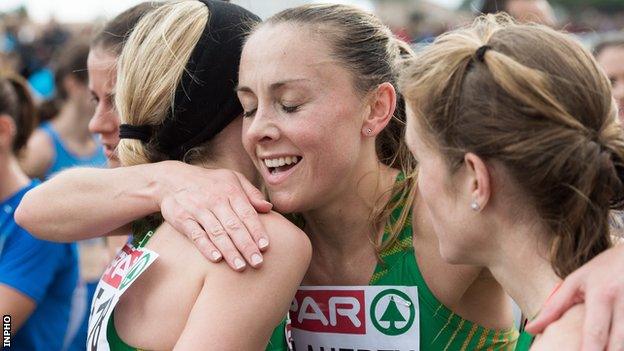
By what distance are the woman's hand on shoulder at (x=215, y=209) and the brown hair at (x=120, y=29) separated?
83 centimetres

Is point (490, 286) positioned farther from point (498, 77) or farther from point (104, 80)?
point (104, 80)

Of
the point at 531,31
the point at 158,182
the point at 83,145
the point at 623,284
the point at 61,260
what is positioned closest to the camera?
the point at 623,284

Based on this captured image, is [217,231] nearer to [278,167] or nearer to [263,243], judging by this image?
[263,243]

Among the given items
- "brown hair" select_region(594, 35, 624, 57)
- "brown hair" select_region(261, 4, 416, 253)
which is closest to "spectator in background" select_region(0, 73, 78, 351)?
"brown hair" select_region(261, 4, 416, 253)

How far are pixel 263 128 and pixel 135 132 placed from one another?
1.33 feet

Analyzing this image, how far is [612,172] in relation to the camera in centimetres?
177

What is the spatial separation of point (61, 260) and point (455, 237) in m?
2.27

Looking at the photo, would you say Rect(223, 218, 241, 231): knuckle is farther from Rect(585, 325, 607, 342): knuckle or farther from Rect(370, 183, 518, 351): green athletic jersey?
Rect(585, 325, 607, 342): knuckle

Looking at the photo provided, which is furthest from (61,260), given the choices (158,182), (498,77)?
(498,77)

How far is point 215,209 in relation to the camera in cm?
226

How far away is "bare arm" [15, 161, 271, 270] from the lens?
7.08 feet

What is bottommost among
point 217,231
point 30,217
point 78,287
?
point 78,287

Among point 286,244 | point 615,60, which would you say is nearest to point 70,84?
point 615,60

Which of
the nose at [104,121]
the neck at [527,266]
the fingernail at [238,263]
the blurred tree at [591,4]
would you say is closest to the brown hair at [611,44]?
the nose at [104,121]
